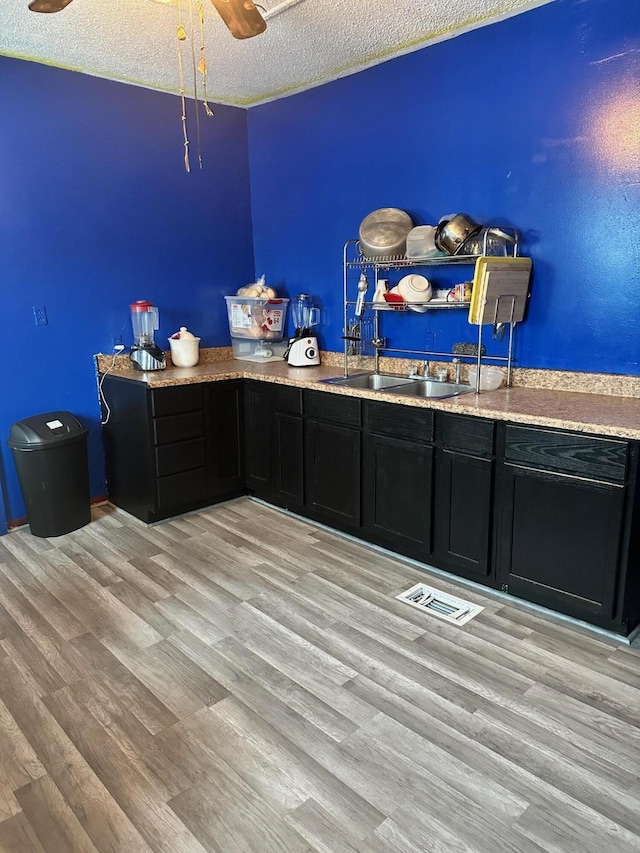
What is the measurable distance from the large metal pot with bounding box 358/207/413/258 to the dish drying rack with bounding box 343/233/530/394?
0.13 ft

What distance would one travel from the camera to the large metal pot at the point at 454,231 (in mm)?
2875

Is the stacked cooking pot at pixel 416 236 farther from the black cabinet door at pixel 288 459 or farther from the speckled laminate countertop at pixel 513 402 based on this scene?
the black cabinet door at pixel 288 459

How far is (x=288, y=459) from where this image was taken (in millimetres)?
3574

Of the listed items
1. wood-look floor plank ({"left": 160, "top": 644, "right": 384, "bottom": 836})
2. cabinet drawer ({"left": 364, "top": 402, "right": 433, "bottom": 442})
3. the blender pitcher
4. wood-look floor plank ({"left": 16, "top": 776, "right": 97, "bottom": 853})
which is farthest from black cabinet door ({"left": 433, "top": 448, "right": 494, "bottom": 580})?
wood-look floor plank ({"left": 16, "top": 776, "right": 97, "bottom": 853})

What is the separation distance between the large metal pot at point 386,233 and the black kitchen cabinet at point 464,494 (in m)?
1.10

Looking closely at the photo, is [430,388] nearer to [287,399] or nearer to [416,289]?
[416,289]

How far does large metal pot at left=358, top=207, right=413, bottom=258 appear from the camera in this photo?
3.29 metres

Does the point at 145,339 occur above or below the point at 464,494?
above

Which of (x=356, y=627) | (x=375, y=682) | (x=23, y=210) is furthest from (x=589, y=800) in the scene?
(x=23, y=210)

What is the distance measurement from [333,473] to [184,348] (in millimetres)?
1361

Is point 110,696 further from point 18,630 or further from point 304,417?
point 304,417

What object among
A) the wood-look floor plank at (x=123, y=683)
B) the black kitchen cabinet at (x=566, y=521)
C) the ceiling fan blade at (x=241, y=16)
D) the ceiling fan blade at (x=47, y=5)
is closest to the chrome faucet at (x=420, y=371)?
the black kitchen cabinet at (x=566, y=521)

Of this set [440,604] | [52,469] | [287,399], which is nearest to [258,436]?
[287,399]

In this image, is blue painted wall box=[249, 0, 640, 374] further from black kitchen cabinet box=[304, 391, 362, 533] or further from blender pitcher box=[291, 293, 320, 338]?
black kitchen cabinet box=[304, 391, 362, 533]
